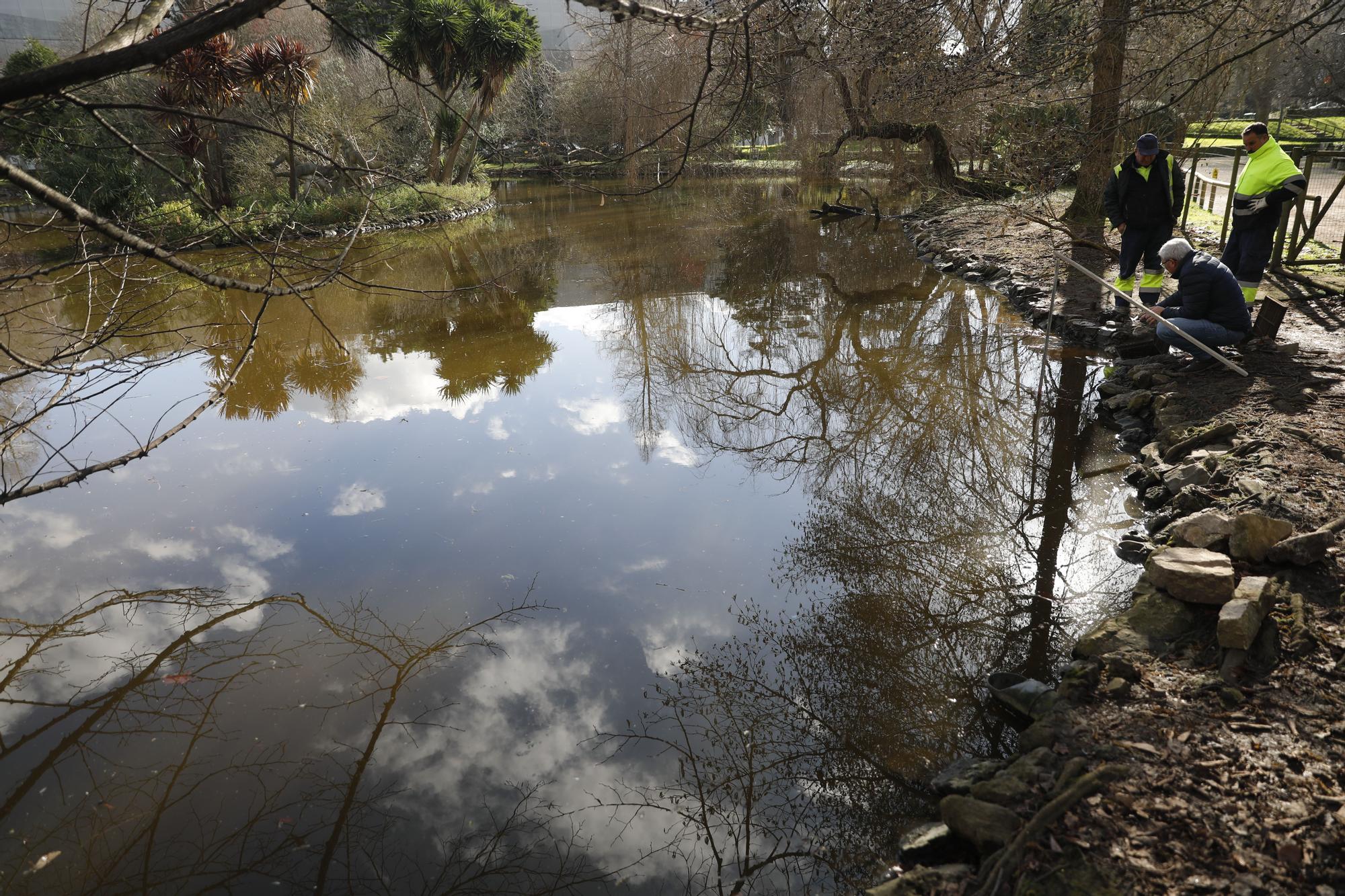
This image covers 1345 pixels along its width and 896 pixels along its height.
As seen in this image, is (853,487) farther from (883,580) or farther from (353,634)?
(353,634)

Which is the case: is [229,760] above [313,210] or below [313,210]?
below

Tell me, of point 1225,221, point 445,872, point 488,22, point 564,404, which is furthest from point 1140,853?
point 488,22

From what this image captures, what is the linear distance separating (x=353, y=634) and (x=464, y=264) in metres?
12.0

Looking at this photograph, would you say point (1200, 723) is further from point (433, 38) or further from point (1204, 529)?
point (433, 38)

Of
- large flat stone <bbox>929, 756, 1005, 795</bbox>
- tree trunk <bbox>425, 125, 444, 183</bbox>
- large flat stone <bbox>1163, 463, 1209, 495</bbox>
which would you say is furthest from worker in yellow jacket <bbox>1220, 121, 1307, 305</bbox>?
tree trunk <bbox>425, 125, 444, 183</bbox>

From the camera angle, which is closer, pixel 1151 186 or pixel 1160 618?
pixel 1160 618

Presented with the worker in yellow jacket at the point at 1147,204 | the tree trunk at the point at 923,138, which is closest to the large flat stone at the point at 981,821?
the worker in yellow jacket at the point at 1147,204

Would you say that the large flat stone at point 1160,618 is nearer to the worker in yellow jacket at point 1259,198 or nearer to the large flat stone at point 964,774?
the large flat stone at point 964,774

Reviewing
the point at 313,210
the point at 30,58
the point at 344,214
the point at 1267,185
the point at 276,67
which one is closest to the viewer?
the point at 1267,185

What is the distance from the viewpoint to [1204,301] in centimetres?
641

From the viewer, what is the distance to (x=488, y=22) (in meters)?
21.8

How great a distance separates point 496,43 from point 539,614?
21.2 m

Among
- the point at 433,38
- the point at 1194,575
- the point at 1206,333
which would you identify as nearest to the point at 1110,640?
the point at 1194,575

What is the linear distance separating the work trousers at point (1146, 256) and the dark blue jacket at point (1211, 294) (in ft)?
4.83
